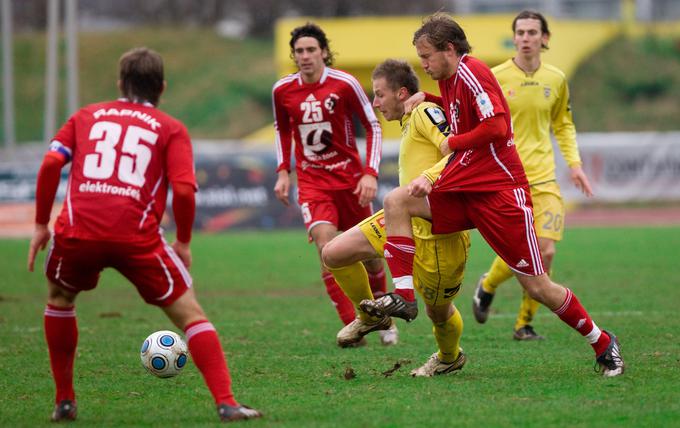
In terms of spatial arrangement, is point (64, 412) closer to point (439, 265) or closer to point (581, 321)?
point (439, 265)

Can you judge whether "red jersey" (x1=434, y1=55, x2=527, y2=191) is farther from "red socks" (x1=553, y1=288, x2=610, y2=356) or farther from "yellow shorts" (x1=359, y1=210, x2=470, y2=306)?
"red socks" (x1=553, y1=288, x2=610, y2=356)

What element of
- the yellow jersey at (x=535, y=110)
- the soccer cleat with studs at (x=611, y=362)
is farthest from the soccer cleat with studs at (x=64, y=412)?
the yellow jersey at (x=535, y=110)

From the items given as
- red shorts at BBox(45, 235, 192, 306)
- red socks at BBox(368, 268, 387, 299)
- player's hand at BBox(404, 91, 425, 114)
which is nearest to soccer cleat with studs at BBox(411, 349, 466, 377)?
player's hand at BBox(404, 91, 425, 114)

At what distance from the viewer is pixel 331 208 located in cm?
885

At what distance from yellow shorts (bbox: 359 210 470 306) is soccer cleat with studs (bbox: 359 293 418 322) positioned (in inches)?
12.4

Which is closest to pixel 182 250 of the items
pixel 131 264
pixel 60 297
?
pixel 131 264

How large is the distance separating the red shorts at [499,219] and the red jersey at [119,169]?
5.84 feet

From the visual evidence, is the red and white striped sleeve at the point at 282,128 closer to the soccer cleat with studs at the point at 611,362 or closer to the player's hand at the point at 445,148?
the player's hand at the point at 445,148

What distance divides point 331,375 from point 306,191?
7.22 ft

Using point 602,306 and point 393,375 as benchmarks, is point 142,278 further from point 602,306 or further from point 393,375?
point 602,306

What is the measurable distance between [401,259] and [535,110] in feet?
8.71

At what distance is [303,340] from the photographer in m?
8.90

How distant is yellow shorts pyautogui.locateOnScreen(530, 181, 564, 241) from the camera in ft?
28.3

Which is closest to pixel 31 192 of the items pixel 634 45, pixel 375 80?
pixel 375 80
